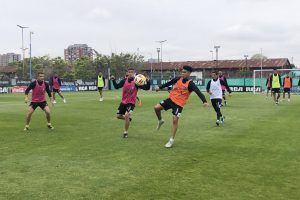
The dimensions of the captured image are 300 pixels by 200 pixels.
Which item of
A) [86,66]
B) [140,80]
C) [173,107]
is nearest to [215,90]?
[140,80]

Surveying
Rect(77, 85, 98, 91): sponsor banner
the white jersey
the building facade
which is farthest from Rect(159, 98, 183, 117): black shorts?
the building facade

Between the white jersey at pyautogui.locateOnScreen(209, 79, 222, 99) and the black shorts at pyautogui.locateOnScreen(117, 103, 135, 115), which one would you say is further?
the white jersey at pyautogui.locateOnScreen(209, 79, 222, 99)

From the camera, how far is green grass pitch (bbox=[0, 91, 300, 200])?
6633 mm

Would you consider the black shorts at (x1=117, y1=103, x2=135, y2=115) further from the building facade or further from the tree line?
the tree line

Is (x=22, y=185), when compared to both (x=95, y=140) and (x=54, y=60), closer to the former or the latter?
(x=95, y=140)

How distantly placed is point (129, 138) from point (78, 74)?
76148mm

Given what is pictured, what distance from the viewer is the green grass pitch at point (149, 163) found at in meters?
6.63

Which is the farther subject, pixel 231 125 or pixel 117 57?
pixel 117 57

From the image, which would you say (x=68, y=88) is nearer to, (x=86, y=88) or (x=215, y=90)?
(x=86, y=88)

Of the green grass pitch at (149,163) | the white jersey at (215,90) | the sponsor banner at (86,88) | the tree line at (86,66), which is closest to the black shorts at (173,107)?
the green grass pitch at (149,163)

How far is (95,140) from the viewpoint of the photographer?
1170 cm

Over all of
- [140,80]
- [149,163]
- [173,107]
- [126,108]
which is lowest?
[149,163]

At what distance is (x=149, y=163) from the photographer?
28.3 ft

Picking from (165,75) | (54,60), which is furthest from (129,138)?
(54,60)
